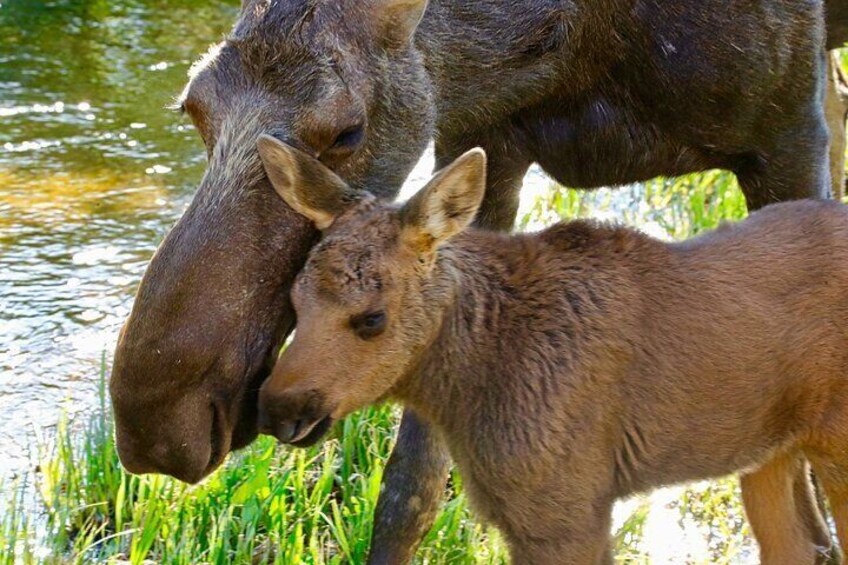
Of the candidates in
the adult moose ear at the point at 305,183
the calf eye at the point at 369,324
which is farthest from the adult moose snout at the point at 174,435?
the adult moose ear at the point at 305,183

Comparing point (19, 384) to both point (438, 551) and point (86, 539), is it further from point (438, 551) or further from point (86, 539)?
point (438, 551)

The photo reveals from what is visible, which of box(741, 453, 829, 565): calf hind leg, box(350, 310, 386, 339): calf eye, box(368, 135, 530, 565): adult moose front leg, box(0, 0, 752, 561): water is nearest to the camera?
box(350, 310, 386, 339): calf eye

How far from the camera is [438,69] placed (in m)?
5.21

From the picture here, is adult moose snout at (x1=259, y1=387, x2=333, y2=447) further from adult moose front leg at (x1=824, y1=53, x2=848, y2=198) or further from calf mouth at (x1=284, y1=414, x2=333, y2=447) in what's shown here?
adult moose front leg at (x1=824, y1=53, x2=848, y2=198)

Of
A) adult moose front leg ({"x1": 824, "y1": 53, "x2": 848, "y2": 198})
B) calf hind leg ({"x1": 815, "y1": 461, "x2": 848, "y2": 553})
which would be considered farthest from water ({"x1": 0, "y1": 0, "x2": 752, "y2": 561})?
adult moose front leg ({"x1": 824, "y1": 53, "x2": 848, "y2": 198})

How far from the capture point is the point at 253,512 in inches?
213

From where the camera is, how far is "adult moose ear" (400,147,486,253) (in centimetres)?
421

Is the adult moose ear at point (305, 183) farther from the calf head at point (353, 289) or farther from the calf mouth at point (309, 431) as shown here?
the calf mouth at point (309, 431)

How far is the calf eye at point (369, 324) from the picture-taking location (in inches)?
165

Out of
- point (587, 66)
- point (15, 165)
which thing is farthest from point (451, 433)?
point (15, 165)

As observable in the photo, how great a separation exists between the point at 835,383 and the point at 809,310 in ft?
0.73

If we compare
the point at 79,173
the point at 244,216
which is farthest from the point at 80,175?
the point at 244,216

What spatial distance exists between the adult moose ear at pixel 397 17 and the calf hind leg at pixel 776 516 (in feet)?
6.11

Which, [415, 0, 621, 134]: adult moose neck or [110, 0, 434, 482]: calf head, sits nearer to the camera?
[110, 0, 434, 482]: calf head
